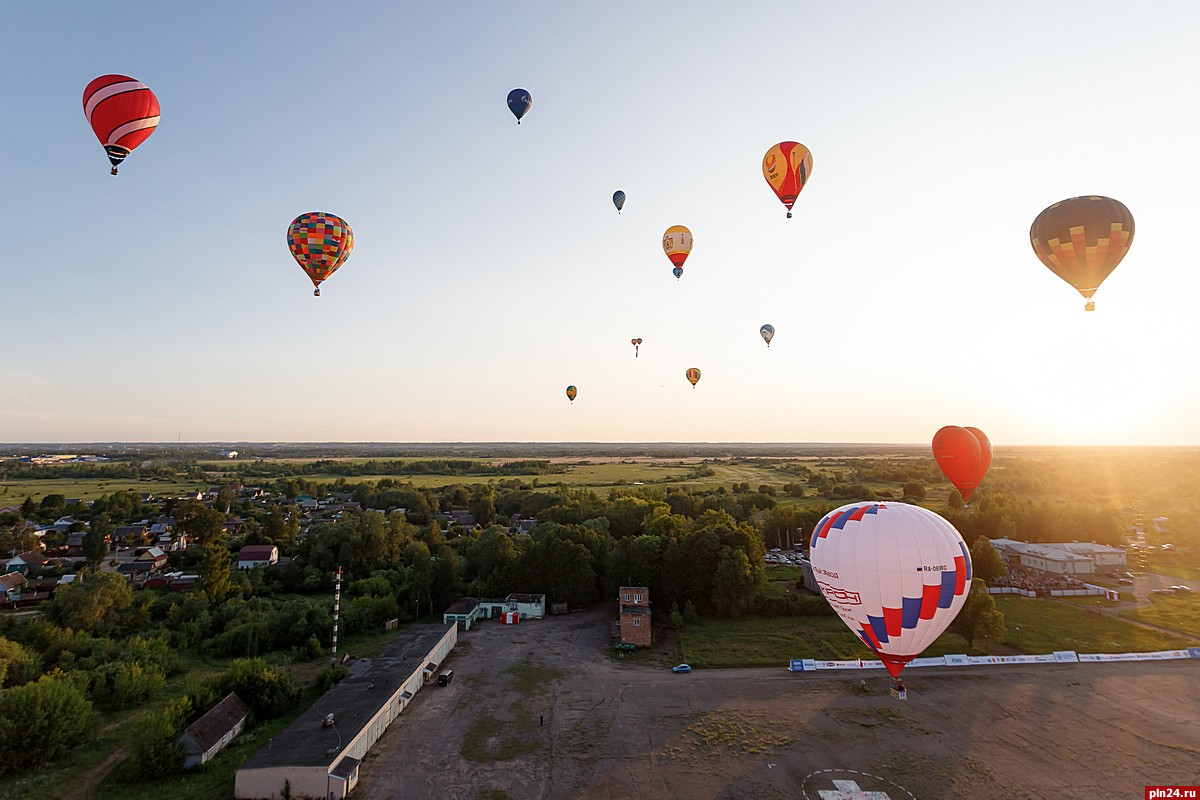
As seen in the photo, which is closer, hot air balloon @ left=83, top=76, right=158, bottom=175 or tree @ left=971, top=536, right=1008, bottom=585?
hot air balloon @ left=83, top=76, right=158, bottom=175

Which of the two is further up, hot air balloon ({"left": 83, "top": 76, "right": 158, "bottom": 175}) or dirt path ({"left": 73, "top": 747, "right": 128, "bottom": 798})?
hot air balloon ({"left": 83, "top": 76, "right": 158, "bottom": 175})

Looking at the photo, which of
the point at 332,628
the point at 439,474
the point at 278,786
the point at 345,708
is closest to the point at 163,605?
the point at 332,628

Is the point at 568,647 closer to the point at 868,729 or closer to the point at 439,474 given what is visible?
the point at 868,729

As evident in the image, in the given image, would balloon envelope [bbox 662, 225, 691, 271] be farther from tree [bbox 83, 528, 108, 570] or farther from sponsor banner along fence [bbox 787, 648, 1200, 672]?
tree [bbox 83, 528, 108, 570]

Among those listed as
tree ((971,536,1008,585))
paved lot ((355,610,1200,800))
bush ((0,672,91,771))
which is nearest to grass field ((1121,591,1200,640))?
tree ((971,536,1008,585))

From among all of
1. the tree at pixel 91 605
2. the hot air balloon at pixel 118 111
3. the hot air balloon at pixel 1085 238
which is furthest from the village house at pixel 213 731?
the hot air balloon at pixel 1085 238

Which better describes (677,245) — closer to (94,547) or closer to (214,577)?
(214,577)

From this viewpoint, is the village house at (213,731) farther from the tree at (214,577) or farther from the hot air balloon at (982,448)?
the hot air balloon at (982,448)
